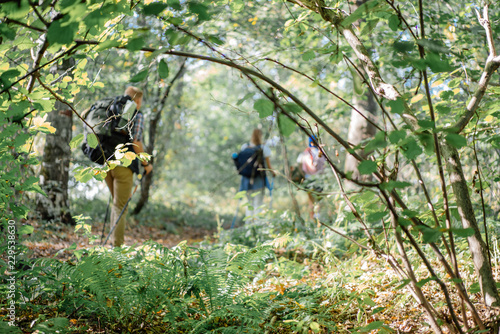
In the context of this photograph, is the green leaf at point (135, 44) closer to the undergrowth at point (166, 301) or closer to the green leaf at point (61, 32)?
the green leaf at point (61, 32)

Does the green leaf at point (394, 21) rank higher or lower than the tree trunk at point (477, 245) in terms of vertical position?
higher

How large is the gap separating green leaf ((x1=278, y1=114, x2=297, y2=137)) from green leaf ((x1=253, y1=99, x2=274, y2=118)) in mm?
42

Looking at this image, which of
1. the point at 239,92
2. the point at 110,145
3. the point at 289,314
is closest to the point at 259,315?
the point at 289,314

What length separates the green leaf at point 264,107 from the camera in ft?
4.01

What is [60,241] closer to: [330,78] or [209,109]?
[330,78]

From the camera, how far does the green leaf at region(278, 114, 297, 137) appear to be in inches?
47.0

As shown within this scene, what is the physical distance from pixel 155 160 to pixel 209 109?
15213mm

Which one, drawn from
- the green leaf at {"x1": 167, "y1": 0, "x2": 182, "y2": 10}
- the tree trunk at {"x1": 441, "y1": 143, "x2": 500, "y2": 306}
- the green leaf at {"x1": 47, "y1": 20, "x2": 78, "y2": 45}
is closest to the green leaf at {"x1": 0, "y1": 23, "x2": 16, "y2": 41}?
the green leaf at {"x1": 47, "y1": 20, "x2": 78, "y2": 45}

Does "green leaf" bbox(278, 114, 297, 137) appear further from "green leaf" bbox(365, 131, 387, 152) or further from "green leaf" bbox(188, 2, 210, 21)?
"green leaf" bbox(188, 2, 210, 21)

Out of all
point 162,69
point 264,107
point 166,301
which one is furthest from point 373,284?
point 162,69

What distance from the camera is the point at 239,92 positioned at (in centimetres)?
2266

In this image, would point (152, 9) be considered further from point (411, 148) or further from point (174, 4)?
point (411, 148)

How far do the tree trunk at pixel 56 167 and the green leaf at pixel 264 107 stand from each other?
5296mm

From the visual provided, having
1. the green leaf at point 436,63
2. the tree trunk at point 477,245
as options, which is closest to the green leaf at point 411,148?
the green leaf at point 436,63
